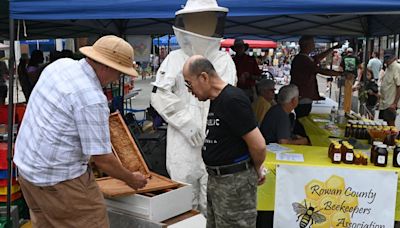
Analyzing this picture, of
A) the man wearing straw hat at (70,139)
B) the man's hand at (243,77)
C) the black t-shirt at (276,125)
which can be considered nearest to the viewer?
the man wearing straw hat at (70,139)

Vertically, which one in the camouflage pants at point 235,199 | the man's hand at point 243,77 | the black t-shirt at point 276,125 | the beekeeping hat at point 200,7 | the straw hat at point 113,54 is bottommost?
the camouflage pants at point 235,199

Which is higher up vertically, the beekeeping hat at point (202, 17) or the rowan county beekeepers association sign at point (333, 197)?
the beekeeping hat at point (202, 17)

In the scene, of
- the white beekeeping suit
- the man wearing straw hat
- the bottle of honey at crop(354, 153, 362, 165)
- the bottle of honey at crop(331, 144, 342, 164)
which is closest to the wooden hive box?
the white beekeeping suit

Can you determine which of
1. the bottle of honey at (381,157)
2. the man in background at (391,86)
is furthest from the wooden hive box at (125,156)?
the man in background at (391,86)

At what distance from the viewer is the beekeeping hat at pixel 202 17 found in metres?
3.01

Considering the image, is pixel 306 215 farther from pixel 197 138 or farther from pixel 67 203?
pixel 67 203

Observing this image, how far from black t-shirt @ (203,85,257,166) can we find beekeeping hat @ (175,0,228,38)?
32.0 inches

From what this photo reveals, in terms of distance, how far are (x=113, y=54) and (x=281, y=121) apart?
207 cm

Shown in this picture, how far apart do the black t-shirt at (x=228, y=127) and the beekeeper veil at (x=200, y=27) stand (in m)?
0.80

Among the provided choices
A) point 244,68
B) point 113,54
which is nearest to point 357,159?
point 113,54

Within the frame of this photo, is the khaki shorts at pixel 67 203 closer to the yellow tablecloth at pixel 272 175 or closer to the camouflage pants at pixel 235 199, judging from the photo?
the camouflage pants at pixel 235 199

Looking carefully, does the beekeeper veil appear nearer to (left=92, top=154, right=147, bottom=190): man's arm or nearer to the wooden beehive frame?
the wooden beehive frame

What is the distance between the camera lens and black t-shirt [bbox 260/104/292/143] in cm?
396

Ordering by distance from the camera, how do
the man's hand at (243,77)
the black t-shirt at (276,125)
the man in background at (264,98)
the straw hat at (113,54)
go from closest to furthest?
the straw hat at (113,54), the black t-shirt at (276,125), the man in background at (264,98), the man's hand at (243,77)
